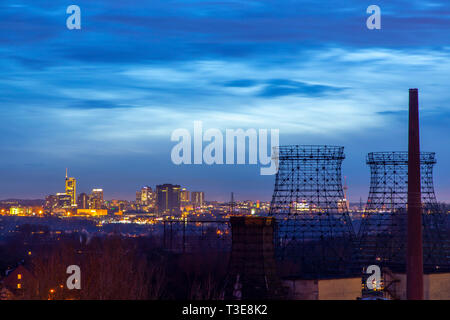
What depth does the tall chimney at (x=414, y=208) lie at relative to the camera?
44.9 m

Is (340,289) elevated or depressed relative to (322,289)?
depressed

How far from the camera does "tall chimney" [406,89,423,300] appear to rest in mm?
44938

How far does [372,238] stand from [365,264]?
1763 cm

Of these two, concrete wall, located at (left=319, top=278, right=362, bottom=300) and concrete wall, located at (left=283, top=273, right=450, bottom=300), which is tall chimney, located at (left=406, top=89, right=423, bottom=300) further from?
concrete wall, located at (left=319, top=278, right=362, bottom=300)

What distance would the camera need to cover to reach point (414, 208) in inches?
1781

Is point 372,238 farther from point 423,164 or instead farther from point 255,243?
point 255,243
